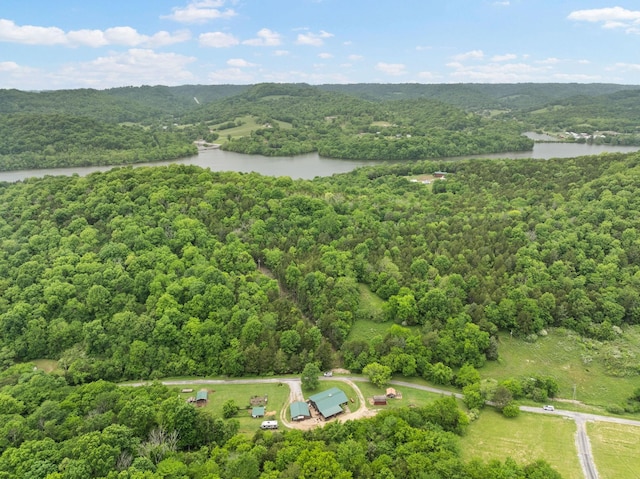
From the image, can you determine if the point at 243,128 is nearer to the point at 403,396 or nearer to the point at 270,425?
the point at 403,396

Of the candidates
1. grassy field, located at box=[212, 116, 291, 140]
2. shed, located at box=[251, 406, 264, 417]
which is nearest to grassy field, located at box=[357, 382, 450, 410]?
shed, located at box=[251, 406, 264, 417]

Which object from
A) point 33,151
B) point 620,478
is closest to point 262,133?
point 33,151

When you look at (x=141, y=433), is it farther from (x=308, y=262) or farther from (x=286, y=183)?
(x=286, y=183)

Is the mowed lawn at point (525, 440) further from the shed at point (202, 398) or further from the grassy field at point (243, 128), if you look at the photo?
the grassy field at point (243, 128)

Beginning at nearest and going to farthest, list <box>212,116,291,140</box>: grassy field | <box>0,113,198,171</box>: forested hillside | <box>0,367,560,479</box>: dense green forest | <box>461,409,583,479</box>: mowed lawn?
<box>0,367,560,479</box>: dense green forest < <box>461,409,583,479</box>: mowed lawn < <box>0,113,198,171</box>: forested hillside < <box>212,116,291,140</box>: grassy field

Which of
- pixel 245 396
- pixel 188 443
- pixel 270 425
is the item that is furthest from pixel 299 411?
pixel 188 443

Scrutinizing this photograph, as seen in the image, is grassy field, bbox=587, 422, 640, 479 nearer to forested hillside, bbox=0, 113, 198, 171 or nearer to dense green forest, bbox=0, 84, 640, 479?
dense green forest, bbox=0, 84, 640, 479
